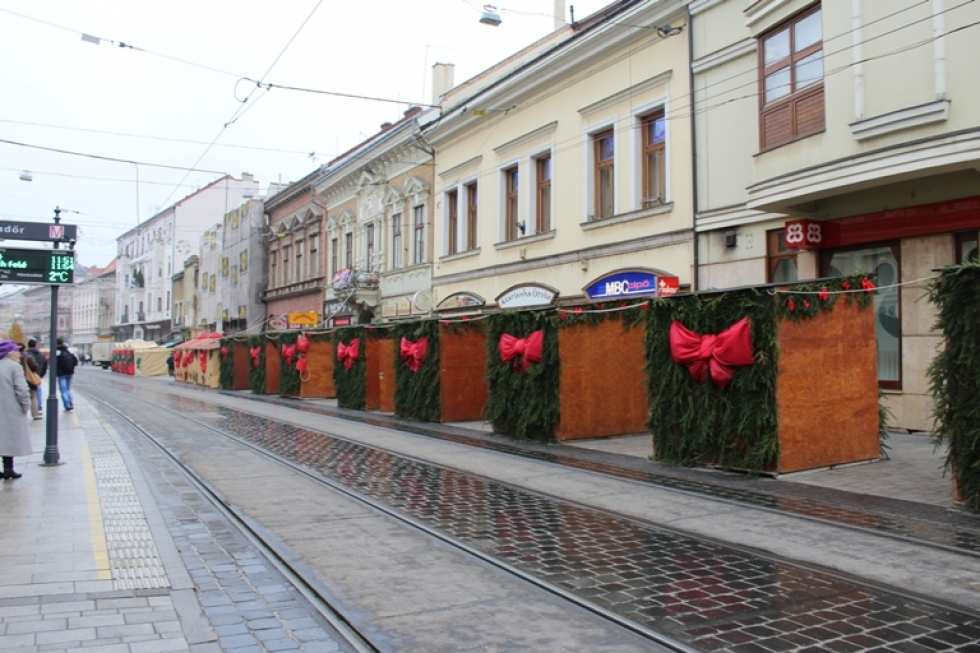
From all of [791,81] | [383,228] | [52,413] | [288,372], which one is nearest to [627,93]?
[791,81]

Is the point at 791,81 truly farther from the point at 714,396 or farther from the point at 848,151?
the point at 714,396

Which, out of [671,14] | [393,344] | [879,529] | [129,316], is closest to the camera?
[879,529]

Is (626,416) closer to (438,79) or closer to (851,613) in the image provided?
(851,613)

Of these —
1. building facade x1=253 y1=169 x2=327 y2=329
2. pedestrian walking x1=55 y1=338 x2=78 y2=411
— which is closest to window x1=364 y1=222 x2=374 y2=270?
building facade x1=253 y1=169 x2=327 y2=329

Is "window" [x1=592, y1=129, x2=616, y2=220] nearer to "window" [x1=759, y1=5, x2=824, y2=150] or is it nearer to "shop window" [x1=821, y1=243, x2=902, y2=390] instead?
"window" [x1=759, y1=5, x2=824, y2=150]

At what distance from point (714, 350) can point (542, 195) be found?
44.7 ft

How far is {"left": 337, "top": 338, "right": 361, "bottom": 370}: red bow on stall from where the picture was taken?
22.7 metres

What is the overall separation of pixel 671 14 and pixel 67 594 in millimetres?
16868

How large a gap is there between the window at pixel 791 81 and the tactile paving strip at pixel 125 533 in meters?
11.9

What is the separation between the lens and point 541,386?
14.4m

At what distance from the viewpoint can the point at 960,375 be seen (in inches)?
303

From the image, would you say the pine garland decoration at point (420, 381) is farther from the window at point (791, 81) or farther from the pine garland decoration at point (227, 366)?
the pine garland decoration at point (227, 366)

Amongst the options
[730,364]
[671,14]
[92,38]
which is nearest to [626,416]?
[730,364]

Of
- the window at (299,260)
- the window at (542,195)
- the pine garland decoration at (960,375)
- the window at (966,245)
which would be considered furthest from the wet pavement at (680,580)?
the window at (299,260)
